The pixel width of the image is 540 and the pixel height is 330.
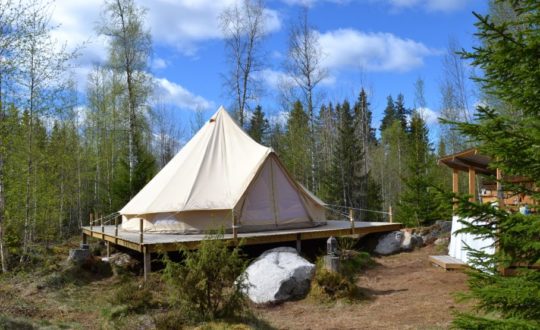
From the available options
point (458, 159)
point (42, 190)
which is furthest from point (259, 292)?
point (42, 190)

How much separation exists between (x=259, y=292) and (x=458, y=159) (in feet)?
16.9

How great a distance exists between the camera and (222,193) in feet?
39.2

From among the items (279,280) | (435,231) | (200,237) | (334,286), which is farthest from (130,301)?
(435,231)

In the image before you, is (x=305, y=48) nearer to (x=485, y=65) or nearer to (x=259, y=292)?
(x=259, y=292)

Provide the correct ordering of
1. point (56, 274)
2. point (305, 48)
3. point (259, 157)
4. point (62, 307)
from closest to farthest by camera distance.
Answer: point (62, 307) → point (56, 274) → point (259, 157) → point (305, 48)

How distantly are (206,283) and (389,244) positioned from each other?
26.5 feet

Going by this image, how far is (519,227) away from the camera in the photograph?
9.74 ft

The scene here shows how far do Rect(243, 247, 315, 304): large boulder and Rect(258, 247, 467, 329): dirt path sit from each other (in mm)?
239

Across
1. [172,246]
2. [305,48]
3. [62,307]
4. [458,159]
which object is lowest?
[62,307]

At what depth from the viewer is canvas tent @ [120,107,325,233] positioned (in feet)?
38.1

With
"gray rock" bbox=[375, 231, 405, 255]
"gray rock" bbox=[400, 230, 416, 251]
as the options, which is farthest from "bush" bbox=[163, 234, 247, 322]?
"gray rock" bbox=[400, 230, 416, 251]

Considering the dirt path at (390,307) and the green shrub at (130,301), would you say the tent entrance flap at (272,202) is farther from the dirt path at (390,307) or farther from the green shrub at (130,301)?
the green shrub at (130,301)

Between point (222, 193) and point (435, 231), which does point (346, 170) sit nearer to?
point (435, 231)

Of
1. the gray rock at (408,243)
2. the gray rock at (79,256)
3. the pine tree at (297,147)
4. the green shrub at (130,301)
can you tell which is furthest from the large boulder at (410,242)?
the pine tree at (297,147)
